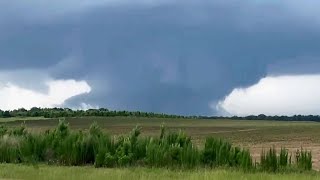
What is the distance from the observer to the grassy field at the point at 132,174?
22.8m

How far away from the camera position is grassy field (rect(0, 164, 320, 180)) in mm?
22797

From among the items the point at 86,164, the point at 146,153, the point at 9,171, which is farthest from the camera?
the point at 86,164

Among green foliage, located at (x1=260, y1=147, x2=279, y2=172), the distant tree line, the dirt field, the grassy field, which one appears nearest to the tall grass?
green foliage, located at (x1=260, y1=147, x2=279, y2=172)

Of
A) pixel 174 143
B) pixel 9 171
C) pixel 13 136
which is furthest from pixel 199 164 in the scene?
pixel 13 136

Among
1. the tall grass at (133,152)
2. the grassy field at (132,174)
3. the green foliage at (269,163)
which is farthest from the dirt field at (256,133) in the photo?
the grassy field at (132,174)

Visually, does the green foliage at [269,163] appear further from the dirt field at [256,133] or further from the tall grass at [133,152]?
the dirt field at [256,133]

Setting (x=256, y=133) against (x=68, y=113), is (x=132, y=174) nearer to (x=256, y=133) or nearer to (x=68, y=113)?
(x=256, y=133)

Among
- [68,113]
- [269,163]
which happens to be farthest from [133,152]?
[68,113]

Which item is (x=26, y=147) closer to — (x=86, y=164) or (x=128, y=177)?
(x=86, y=164)

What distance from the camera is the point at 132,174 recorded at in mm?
23953

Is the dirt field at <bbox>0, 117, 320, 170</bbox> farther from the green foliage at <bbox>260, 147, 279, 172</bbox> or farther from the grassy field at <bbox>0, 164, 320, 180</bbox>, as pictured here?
the grassy field at <bbox>0, 164, 320, 180</bbox>

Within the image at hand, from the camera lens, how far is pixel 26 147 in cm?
3042

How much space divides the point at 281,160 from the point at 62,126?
10997 mm

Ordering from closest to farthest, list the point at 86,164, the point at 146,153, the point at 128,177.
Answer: the point at 128,177, the point at 146,153, the point at 86,164
